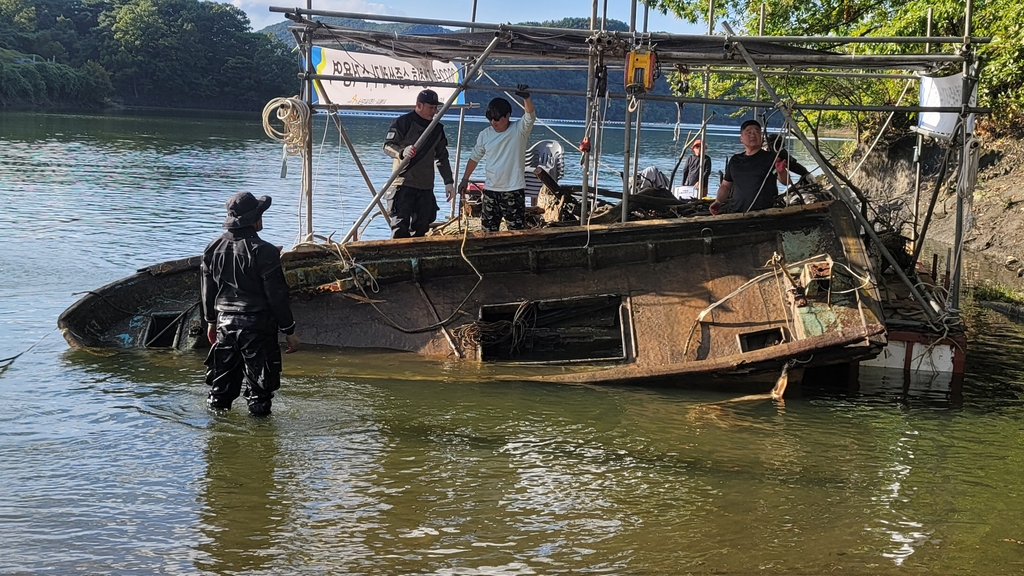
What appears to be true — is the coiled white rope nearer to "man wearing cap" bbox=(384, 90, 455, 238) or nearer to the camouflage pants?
"man wearing cap" bbox=(384, 90, 455, 238)

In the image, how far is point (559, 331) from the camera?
9.05 metres

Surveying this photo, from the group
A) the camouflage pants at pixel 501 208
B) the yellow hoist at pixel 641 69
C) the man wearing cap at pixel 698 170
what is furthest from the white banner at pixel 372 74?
the man wearing cap at pixel 698 170

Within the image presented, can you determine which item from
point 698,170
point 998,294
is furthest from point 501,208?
point 998,294

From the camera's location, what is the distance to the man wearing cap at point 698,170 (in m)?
14.4

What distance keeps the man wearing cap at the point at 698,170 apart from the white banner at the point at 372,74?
428 cm

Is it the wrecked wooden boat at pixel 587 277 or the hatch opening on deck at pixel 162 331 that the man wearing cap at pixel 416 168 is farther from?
the hatch opening on deck at pixel 162 331

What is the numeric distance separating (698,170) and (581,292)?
7.05 meters

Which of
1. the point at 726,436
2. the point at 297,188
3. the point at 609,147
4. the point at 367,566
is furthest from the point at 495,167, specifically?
the point at 609,147

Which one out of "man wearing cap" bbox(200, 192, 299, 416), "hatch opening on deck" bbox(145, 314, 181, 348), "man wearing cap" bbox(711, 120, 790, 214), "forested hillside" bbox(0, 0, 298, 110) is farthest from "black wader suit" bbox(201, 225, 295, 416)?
"forested hillside" bbox(0, 0, 298, 110)

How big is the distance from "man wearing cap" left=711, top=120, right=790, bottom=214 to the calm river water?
183 cm

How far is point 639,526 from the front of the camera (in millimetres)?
5902

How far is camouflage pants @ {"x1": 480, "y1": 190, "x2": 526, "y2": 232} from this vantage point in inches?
377

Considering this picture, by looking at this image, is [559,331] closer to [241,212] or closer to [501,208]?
[501,208]

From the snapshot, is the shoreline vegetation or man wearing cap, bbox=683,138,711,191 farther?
the shoreline vegetation
